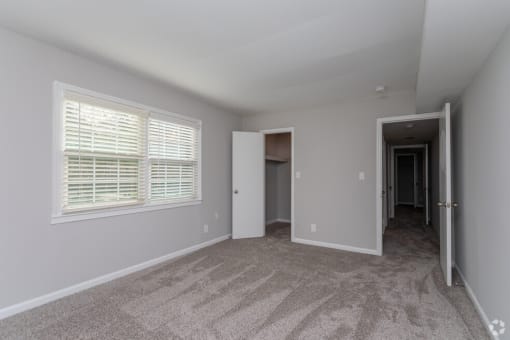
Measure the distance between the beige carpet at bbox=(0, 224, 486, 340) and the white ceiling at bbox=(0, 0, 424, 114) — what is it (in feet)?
7.60

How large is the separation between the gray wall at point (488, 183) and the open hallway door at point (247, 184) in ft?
9.66

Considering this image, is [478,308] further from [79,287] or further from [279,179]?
[279,179]

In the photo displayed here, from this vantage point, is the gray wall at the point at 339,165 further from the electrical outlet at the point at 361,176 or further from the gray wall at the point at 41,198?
the gray wall at the point at 41,198

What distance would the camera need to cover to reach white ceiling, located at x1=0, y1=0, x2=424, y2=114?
183 centimetres

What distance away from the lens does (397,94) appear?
3.65 meters

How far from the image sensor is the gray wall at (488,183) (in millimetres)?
1675

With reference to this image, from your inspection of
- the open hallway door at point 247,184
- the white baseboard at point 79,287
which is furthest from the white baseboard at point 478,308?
the white baseboard at point 79,287

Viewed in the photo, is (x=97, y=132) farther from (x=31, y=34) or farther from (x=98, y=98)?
(x=31, y=34)

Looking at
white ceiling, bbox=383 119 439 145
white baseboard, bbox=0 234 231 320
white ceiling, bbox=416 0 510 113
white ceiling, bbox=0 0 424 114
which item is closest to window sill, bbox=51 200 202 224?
white baseboard, bbox=0 234 231 320

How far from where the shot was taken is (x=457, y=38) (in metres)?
1.67

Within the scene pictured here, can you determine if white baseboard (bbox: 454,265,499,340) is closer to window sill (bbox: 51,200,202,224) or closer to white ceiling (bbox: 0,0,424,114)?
white ceiling (bbox: 0,0,424,114)

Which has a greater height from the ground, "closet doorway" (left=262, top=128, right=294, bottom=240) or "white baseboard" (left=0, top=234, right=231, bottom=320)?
"closet doorway" (left=262, top=128, right=294, bottom=240)

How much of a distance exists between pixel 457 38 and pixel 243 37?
5.06ft

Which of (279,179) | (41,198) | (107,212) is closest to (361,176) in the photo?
(279,179)
